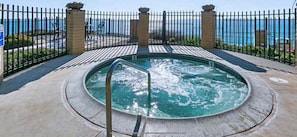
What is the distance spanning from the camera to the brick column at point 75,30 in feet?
30.3

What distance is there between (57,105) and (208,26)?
831cm

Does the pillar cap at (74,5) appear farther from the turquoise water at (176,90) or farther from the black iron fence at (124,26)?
the turquoise water at (176,90)

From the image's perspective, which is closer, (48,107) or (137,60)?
(48,107)

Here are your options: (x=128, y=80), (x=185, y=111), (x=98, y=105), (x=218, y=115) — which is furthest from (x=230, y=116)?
(x=128, y=80)

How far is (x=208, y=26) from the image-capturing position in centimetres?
1087

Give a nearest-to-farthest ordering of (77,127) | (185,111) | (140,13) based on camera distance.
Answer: (77,127)
(185,111)
(140,13)

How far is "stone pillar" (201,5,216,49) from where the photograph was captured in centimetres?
1077

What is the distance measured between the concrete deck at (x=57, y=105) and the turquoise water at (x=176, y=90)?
0.69 meters

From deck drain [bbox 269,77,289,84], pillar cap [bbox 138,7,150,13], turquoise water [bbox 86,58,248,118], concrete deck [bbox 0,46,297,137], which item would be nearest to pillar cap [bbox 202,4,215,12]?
pillar cap [bbox 138,7,150,13]

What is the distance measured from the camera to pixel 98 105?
4.18 meters

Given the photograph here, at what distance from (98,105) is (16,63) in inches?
169

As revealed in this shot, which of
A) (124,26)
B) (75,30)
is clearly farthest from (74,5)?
(124,26)

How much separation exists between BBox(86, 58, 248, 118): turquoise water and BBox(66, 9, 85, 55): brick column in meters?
2.53

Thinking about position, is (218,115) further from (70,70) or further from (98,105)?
(70,70)
